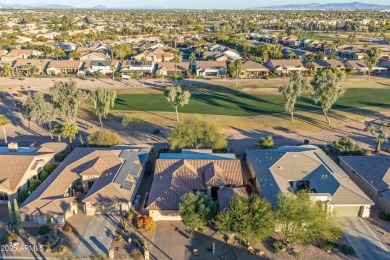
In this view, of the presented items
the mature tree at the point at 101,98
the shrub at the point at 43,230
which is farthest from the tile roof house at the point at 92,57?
the shrub at the point at 43,230

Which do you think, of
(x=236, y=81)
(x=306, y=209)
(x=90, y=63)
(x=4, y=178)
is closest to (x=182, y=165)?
(x=306, y=209)

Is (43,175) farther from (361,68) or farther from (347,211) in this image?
(361,68)

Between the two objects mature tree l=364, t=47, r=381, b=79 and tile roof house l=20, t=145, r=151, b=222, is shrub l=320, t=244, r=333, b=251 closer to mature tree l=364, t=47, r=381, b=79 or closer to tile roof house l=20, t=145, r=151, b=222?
tile roof house l=20, t=145, r=151, b=222

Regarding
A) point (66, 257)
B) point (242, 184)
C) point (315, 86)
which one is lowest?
point (66, 257)

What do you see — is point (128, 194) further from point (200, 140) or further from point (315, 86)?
point (315, 86)

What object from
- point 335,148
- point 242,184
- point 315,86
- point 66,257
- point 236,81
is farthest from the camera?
point 236,81

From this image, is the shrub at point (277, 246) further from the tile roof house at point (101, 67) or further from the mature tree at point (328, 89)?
the tile roof house at point (101, 67)
